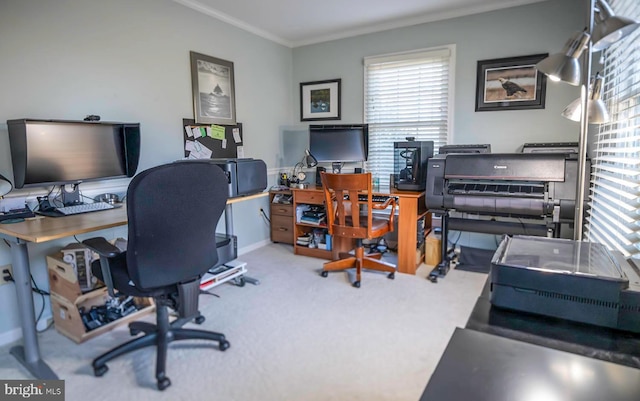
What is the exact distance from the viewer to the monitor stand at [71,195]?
2.33 metres

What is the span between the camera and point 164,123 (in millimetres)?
3059

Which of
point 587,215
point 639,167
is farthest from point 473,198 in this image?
point 639,167

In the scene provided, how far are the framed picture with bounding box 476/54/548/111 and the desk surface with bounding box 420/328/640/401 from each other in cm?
323

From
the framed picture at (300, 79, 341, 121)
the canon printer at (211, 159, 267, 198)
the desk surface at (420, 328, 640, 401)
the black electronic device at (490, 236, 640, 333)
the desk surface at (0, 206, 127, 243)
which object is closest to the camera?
the desk surface at (420, 328, 640, 401)

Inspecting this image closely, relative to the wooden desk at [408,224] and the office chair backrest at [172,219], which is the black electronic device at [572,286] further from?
the wooden desk at [408,224]

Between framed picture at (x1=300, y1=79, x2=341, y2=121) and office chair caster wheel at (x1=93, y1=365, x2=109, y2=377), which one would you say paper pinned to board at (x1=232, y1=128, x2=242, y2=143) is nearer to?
framed picture at (x1=300, y1=79, x2=341, y2=121)

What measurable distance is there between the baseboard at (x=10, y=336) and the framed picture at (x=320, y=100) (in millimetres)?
3318

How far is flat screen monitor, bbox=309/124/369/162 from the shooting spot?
3.77 m

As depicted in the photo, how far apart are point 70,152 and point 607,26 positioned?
266 centimetres

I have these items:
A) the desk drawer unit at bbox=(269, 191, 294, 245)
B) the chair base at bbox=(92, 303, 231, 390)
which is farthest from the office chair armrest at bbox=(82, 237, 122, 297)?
the desk drawer unit at bbox=(269, 191, 294, 245)

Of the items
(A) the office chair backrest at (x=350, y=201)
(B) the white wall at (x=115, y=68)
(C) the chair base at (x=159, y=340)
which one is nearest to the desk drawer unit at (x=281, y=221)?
(B) the white wall at (x=115, y=68)

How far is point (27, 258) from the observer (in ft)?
6.27

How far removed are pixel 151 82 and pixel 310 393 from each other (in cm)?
257

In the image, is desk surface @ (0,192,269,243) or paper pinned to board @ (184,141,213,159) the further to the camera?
paper pinned to board @ (184,141,213,159)
